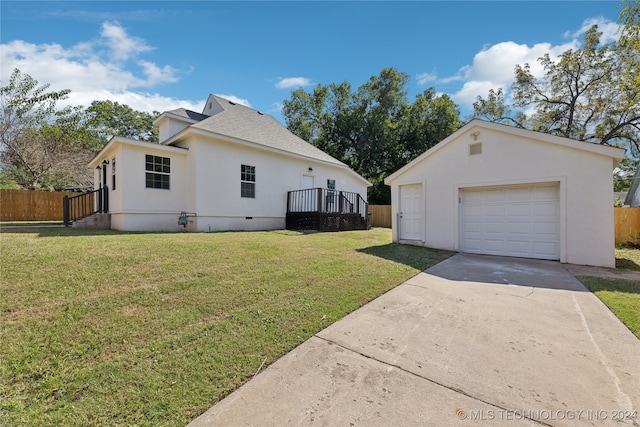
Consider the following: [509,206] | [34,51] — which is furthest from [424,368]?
[34,51]

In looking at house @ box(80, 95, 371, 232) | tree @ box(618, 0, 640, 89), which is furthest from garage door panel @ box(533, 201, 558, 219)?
house @ box(80, 95, 371, 232)

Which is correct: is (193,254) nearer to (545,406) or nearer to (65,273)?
(65,273)

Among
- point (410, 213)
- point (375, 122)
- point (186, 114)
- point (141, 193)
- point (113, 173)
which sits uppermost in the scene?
point (375, 122)

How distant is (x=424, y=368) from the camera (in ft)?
7.76

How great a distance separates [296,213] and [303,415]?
1139 cm

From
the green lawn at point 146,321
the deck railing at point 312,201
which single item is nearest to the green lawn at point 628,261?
the green lawn at point 146,321

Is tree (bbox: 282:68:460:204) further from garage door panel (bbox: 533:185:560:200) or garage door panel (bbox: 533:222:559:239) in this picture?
garage door panel (bbox: 533:222:559:239)

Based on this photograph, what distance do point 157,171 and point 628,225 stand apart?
18.3m

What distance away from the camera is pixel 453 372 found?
7.57 ft

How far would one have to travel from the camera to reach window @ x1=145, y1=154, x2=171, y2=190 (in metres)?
10.2

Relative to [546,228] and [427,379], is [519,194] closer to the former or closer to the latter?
[546,228]

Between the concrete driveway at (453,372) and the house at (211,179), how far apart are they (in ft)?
29.5

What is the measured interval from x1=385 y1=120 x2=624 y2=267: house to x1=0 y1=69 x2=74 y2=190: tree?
24029 mm

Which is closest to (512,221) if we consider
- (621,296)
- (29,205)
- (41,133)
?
(621,296)
